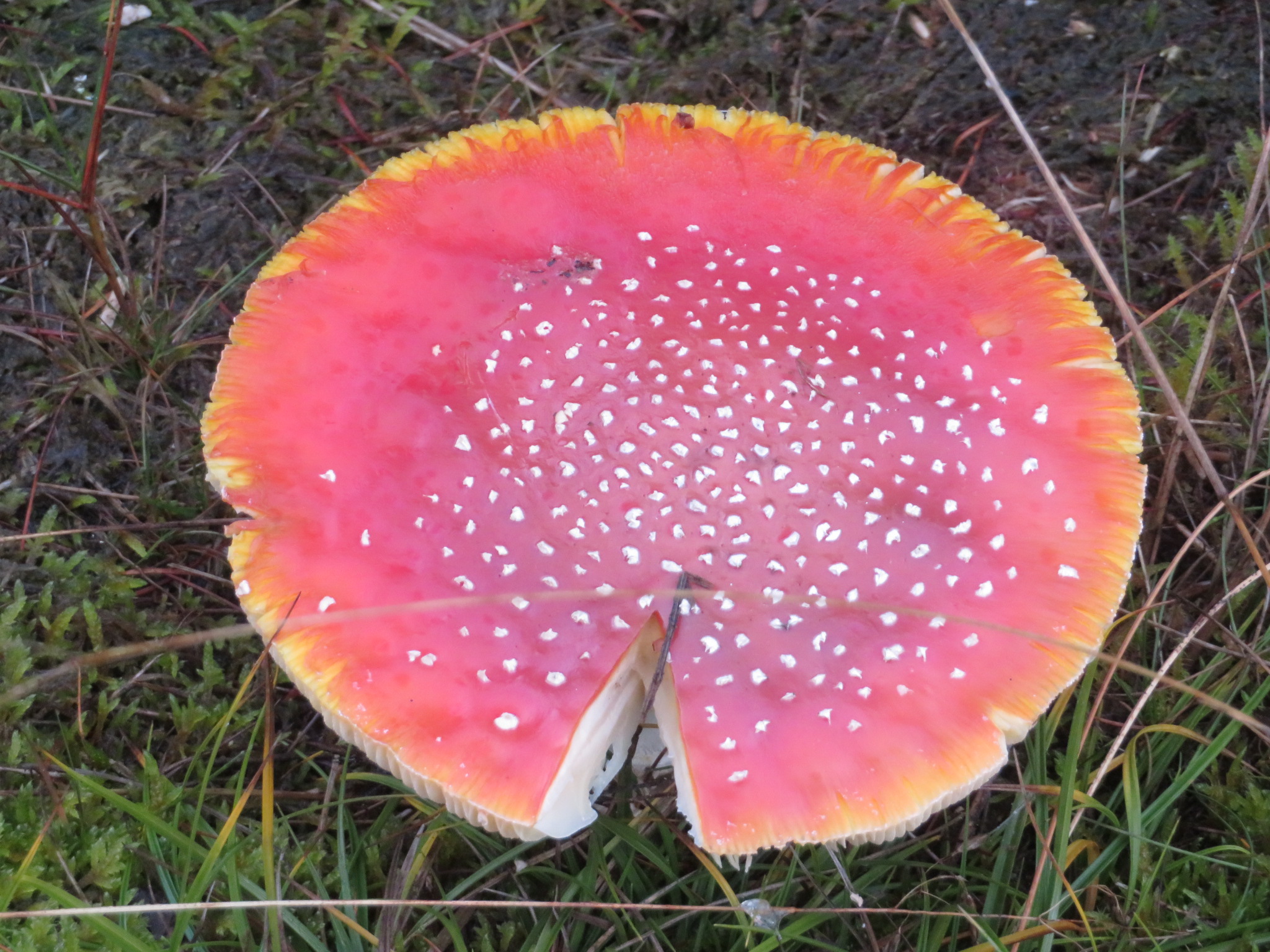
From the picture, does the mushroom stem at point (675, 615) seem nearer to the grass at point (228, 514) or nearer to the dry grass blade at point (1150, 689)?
the grass at point (228, 514)

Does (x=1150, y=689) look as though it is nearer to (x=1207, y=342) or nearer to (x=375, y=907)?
(x=1207, y=342)

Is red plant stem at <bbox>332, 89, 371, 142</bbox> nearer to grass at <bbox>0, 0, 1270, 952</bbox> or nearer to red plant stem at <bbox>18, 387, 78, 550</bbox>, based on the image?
grass at <bbox>0, 0, 1270, 952</bbox>

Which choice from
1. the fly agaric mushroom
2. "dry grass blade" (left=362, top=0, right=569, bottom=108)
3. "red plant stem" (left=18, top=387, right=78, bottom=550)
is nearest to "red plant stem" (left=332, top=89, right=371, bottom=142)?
"dry grass blade" (left=362, top=0, right=569, bottom=108)

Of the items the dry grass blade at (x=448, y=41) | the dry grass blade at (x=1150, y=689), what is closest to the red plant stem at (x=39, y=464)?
the dry grass blade at (x=448, y=41)

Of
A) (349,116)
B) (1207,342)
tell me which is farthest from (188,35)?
(1207,342)

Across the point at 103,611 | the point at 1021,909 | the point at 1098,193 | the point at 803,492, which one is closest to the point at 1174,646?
the point at 1021,909

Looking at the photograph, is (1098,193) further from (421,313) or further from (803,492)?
(421,313)
